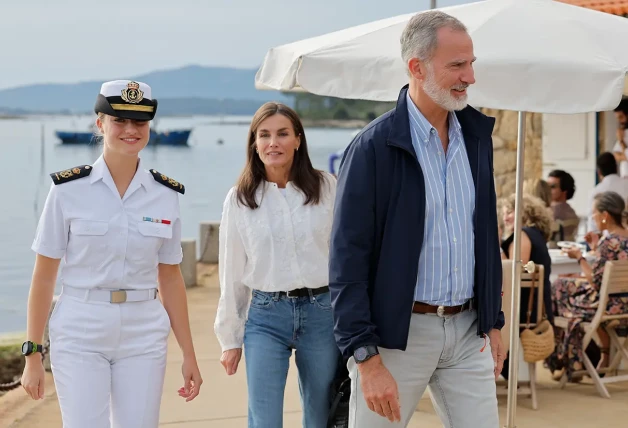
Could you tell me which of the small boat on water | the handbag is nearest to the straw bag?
the handbag

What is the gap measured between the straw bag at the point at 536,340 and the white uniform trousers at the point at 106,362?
3553 millimetres

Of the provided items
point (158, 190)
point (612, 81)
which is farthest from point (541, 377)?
point (158, 190)

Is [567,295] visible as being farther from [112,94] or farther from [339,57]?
[112,94]

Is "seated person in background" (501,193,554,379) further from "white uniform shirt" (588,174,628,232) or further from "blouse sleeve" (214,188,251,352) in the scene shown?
"white uniform shirt" (588,174,628,232)

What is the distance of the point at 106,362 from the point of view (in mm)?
3648

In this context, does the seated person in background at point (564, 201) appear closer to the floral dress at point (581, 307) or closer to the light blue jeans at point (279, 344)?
the floral dress at point (581, 307)

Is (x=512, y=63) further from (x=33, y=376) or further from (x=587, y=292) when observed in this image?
(x=587, y=292)

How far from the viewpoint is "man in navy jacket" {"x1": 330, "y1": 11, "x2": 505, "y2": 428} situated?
330cm

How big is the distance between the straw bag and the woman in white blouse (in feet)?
8.41

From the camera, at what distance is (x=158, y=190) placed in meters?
3.88

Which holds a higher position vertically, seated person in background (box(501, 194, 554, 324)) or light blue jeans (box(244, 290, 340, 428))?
seated person in background (box(501, 194, 554, 324))

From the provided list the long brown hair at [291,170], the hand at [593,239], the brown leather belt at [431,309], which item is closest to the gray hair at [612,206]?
the hand at [593,239]

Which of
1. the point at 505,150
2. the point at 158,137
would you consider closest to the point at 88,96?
the point at 158,137

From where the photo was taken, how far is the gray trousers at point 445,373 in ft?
11.2
